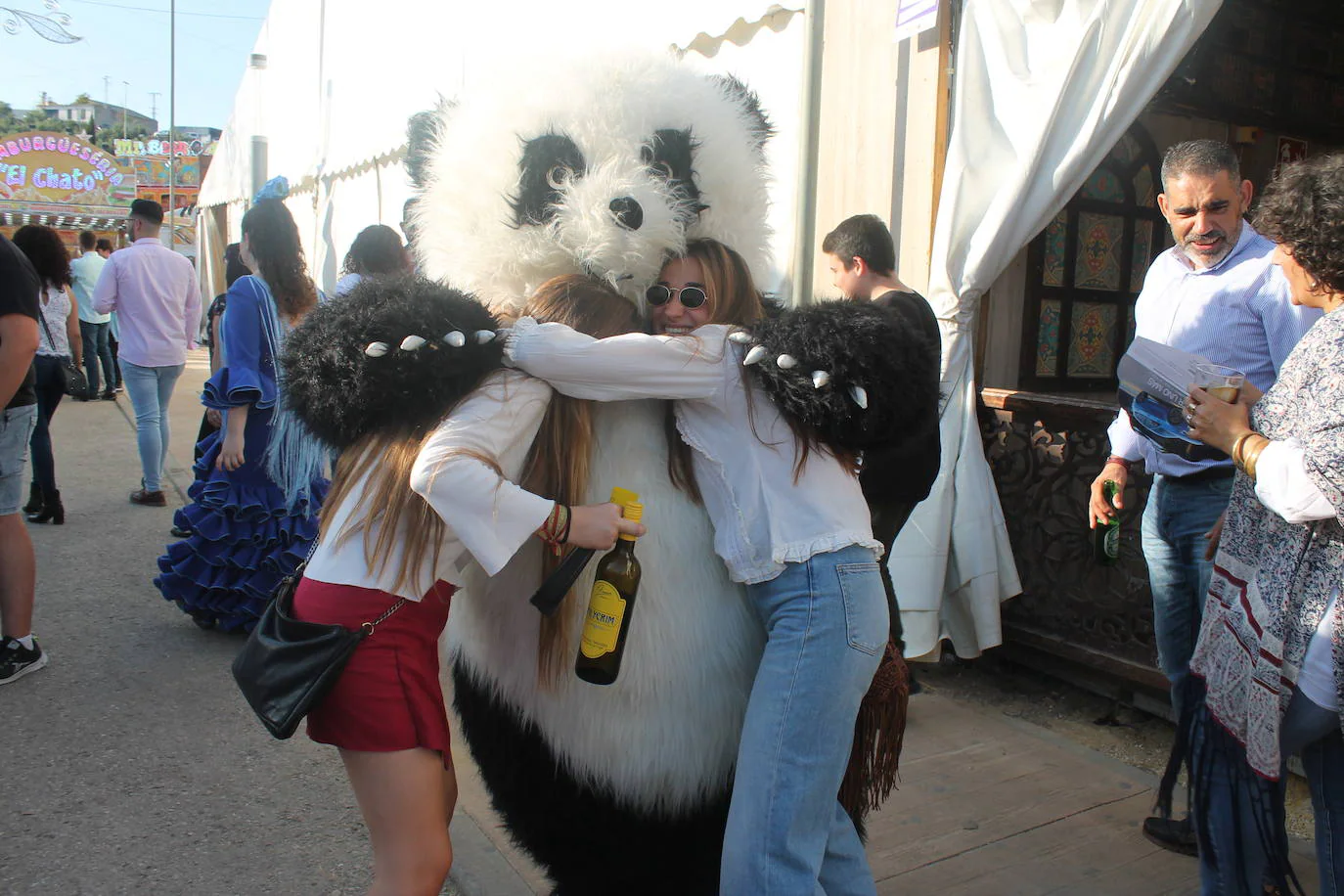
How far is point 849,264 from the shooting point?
3.38 metres

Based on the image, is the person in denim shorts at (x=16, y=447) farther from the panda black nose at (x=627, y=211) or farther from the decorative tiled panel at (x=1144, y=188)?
the decorative tiled panel at (x=1144, y=188)

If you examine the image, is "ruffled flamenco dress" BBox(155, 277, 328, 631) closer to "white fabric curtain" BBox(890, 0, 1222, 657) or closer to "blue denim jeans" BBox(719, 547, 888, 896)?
"white fabric curtain" BBox(890, 0, 1222, 657)

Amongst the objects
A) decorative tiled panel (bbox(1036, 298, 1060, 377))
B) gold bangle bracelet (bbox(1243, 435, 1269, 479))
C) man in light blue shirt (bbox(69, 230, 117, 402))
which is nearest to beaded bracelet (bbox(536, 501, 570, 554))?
gold bangle bracelet (bbox(1243, 435, 1269, 479))

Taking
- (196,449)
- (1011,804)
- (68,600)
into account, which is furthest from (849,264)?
(68,600)

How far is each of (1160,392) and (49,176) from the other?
92.4 ft

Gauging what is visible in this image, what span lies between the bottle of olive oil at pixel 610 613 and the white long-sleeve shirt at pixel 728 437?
18cm

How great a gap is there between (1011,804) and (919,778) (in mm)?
298

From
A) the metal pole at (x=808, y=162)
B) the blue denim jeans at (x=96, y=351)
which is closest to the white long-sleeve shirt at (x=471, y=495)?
the metal pole at (x=808, y=162)

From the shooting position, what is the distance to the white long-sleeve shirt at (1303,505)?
5.74 feet

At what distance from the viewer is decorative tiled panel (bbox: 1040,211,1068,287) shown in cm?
461

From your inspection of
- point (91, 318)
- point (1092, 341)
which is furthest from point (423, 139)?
point (91, 318)

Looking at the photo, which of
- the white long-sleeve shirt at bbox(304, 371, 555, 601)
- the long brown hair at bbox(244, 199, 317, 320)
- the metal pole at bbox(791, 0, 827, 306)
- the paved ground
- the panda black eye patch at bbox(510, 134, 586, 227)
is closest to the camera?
the white long-sleeve shirt at bbox(304, 371, 555, 601)

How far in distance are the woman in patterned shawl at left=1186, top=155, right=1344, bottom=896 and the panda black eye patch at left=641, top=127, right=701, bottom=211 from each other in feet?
3.85

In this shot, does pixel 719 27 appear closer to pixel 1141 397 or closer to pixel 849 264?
pixel 849 264
